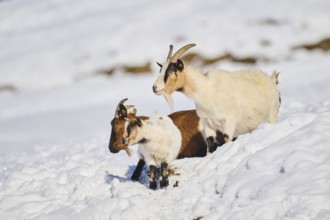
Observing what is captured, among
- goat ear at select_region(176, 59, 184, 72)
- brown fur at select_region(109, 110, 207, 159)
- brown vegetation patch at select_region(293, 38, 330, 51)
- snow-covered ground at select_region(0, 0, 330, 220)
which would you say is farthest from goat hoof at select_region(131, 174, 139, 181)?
brown vegetation patch at select_region(293, 38, 330, 51)

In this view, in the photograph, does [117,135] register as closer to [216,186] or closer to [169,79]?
[169,79]

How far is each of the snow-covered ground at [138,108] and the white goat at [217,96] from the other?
51cm

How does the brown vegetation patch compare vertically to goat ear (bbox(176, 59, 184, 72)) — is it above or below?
below

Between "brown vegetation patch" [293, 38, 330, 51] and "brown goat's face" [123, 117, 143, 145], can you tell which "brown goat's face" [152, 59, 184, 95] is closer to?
"brown goat's face" [123, 117, 143, 145]

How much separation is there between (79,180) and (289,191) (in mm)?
2923

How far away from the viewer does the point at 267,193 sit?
19.0ft

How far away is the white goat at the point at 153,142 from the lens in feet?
23.0

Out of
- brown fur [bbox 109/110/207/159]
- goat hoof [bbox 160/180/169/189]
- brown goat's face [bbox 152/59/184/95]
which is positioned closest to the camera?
goat hoof [bbox 160/180/169/189]

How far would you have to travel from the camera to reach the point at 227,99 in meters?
7.77

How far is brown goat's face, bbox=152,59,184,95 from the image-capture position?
754 centimetres

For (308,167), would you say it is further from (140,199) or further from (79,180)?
(79,180)

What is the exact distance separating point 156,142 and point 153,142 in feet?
0.11

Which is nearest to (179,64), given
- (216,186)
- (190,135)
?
(190,135)

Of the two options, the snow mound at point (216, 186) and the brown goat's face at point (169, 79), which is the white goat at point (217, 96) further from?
the snow mound at point (216, 186)
